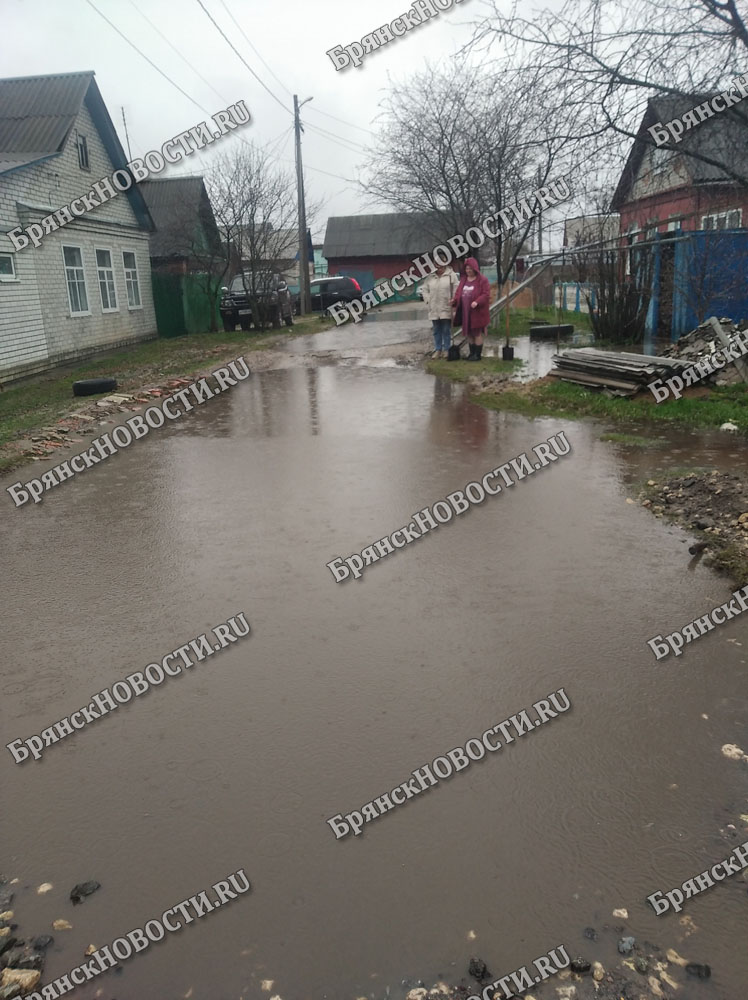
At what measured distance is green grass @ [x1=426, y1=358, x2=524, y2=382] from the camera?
1370 cm

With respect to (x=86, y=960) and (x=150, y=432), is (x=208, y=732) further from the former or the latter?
(x=150, y=432)

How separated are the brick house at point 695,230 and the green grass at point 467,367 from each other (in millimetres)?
3097

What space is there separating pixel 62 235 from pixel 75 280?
119 cm

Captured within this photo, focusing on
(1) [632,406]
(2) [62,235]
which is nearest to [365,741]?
(1) [632,406]

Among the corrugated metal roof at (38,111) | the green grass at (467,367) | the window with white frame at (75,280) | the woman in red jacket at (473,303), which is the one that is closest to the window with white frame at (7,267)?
the window with white frame at (75,280)

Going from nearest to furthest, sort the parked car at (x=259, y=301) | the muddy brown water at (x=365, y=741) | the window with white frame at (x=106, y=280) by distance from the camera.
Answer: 1. the muddy brown water at (x=365, y=741)
2. the window with white frame at (x=106, y=280)
3. the parked car at (x=259, y=301)

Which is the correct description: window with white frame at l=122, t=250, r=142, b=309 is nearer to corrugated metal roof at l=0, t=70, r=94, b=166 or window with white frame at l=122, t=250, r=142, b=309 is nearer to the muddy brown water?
corrugated metal roof at l=0, t=70, r=94, b=166

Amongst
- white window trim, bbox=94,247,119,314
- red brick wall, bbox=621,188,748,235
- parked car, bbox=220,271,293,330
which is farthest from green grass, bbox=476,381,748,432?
parked car, bbox=220,271,293,330

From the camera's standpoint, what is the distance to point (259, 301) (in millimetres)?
24906

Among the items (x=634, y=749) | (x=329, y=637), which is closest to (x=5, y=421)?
(x=329, y=637)

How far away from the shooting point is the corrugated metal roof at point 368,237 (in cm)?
4738

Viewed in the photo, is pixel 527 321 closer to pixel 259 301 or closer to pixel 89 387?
pixel 259 301

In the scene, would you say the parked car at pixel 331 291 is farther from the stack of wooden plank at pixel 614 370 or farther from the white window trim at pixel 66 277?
the stack of wooden plank at pixel 614 370

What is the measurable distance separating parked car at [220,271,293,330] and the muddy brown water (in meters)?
19.2
